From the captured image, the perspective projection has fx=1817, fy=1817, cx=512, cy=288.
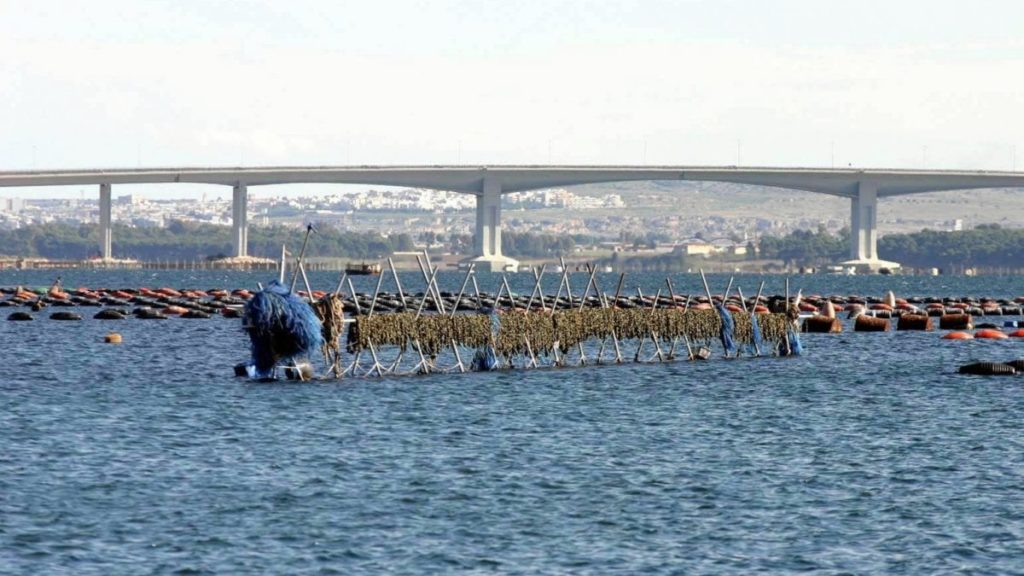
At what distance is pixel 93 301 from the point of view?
156500mm

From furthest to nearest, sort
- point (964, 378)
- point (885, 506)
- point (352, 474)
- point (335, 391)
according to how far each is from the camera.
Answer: point (964, 378) → point (335, 391) → point (352, 474) → point (885, 506)

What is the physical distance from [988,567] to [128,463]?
21764 mm

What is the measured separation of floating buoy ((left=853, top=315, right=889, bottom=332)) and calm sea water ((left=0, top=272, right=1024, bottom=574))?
42280mm

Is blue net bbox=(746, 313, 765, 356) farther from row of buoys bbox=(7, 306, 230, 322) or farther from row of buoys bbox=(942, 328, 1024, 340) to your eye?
row of buoys bbox=(7, 306, 230, 322)

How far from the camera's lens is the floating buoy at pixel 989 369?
76500 millimetres

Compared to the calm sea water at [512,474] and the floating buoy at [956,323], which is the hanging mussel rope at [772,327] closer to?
the calm sea water at [512,474]

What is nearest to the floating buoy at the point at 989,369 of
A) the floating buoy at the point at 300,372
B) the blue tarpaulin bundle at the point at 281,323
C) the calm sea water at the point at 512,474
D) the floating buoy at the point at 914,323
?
the calm sea water at the point at 512,474

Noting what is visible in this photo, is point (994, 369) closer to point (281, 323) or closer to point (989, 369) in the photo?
point (989, 369)

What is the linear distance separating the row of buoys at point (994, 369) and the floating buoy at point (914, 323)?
40514mm

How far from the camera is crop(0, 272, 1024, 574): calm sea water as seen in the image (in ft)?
111

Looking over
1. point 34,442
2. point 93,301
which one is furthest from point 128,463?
point 93,301

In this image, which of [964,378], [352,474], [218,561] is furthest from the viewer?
[964,378]

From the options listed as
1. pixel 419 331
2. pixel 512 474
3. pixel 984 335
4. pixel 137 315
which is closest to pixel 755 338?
pixel 419 331

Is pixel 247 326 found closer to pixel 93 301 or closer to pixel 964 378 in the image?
pixel 964 378
